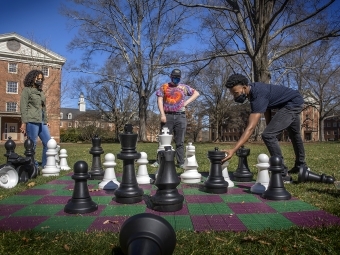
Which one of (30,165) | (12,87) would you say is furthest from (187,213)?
(12,87)

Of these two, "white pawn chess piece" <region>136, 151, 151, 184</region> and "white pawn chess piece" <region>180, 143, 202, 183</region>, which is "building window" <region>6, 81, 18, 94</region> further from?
"white pawn chess piece" <region>180, 143, 202, 183</region>

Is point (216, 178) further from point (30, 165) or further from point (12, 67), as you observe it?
point (12, 67)

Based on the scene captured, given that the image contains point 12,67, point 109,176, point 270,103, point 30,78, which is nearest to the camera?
point 109,176

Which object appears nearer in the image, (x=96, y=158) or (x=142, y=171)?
(x=142, y=171)

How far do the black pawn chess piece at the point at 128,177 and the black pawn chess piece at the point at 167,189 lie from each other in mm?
364

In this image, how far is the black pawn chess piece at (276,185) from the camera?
324 cm

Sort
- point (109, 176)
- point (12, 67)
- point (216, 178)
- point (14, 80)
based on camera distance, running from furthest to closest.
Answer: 1. point (14, 80)
2. point (12, 67)
3. point (109, 176)
4. point (216, 178)

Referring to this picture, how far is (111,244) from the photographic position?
1930 mm

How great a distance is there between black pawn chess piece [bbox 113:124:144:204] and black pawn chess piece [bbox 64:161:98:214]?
36 cm

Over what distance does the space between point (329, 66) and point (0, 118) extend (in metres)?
38.4

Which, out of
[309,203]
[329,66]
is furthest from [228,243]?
[329,66]

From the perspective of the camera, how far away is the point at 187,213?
275 cm

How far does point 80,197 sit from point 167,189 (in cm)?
82

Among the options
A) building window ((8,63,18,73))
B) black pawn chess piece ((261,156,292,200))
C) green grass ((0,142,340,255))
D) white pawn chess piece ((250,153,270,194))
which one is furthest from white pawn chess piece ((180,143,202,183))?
building window ((8,63,18,73))
